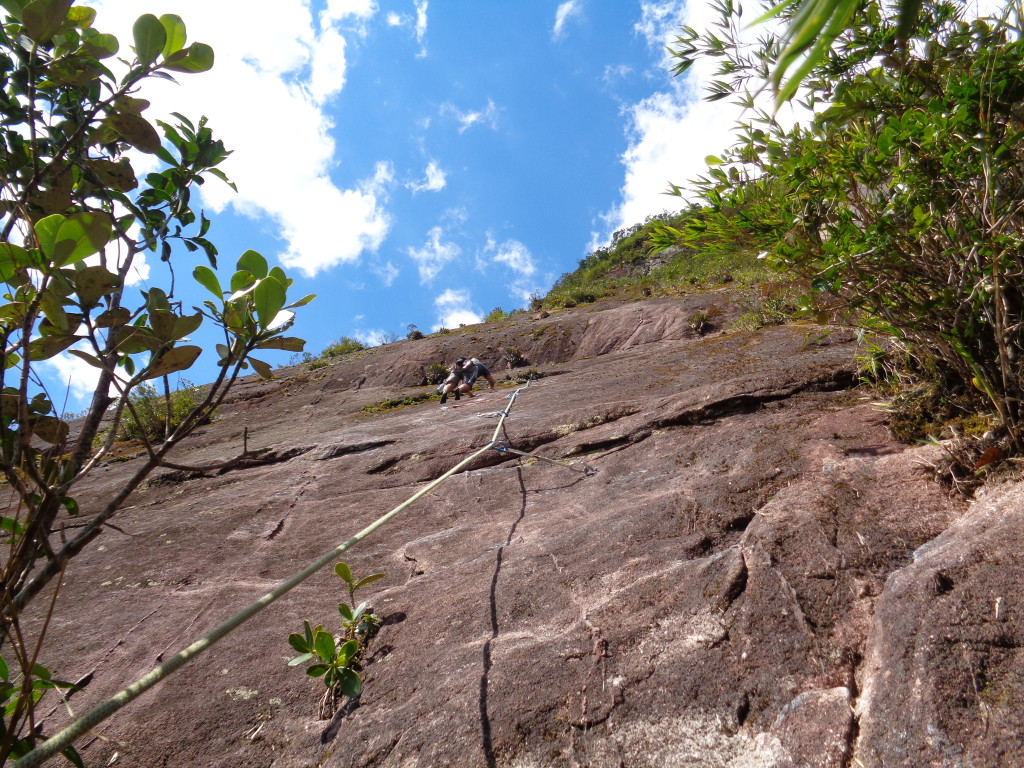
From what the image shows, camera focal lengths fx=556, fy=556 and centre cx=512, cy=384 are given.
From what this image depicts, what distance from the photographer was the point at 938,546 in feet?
7.51

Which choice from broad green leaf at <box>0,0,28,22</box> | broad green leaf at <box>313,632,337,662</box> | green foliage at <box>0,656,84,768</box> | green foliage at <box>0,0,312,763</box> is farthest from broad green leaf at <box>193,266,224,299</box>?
broad green leaf at <box>313,632,337,662</box>

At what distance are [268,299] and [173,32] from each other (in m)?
0.77

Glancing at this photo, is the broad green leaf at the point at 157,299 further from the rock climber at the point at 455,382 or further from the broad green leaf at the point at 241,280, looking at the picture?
the rock climber at the point at 455,382

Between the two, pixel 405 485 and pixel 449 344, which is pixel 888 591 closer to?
pixel 405 485

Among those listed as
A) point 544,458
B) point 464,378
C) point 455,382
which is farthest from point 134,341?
point 464,378

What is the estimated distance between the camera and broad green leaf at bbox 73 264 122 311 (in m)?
1.32

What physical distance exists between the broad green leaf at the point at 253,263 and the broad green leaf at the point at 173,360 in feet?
0.92

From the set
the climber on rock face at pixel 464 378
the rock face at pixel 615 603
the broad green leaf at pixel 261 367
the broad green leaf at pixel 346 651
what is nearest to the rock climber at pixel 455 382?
the climber on rock face at pixel 464 378

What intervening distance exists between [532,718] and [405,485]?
2.88 metres

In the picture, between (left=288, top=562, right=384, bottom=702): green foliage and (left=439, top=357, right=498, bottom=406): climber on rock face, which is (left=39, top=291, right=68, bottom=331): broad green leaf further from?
(left=439, top=357, right=498, bottom=406): climber on rock face

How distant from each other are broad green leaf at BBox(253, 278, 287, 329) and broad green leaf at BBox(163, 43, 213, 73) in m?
0.63

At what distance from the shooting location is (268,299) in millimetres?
1513

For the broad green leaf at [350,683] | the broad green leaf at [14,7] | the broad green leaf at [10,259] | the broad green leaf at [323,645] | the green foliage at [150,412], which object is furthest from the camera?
the green foliage at [150,412]

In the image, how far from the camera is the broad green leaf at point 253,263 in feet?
5.25
